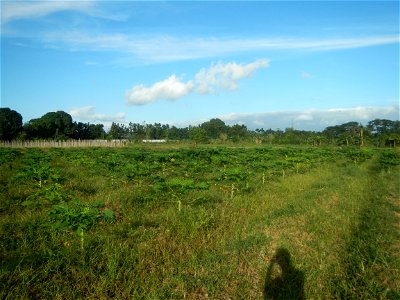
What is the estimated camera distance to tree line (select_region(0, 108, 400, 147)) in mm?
61281

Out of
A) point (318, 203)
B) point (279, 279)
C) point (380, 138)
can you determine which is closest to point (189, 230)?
point (279, 279)

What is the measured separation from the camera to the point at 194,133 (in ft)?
201

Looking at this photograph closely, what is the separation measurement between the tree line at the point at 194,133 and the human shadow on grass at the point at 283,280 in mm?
55315

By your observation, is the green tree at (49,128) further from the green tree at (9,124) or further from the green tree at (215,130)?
the green tree at (215,130)

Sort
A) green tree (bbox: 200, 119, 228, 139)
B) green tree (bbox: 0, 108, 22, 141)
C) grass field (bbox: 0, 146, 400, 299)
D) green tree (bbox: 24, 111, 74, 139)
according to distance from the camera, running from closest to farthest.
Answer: grass field (bbox: 0, 146, 400, 299) < green tree (bbox: 0, 108, 22, 141) < green tree (bbox: 24, 111, 74, 139) < green tree (bbox: 200, 119, 228, 139)

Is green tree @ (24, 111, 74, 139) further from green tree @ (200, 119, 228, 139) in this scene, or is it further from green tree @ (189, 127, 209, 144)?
green tree @ (200, 119, 228, 139)

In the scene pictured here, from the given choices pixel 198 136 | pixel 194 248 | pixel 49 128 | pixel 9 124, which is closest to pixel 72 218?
pixel 194 248

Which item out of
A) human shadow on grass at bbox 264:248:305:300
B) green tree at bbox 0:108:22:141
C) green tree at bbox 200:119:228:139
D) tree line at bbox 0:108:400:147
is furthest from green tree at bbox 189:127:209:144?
human shadow on grass at bbox 264:248:305:300

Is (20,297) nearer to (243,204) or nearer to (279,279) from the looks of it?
(279,279)

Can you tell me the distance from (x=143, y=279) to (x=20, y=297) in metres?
1.58

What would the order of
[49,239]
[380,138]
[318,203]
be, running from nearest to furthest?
[49,239], [318,203], [380,138]

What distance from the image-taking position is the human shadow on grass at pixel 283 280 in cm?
460

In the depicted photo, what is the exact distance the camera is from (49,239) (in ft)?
18.6

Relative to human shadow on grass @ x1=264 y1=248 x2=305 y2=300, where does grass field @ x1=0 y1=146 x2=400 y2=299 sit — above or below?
above
